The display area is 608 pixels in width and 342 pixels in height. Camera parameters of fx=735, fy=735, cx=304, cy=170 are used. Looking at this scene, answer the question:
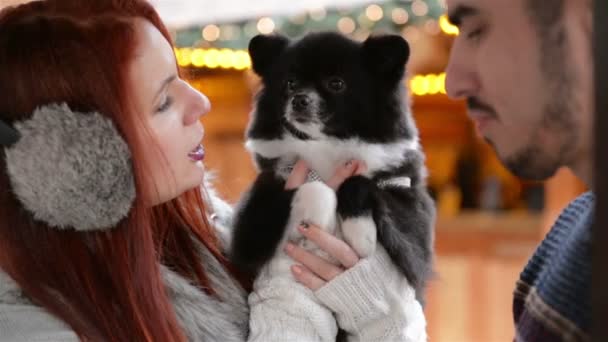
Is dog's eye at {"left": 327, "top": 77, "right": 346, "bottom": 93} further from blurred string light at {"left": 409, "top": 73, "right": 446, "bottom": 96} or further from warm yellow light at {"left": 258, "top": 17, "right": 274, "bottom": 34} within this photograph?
blurred string light at {"left": 409, "top": 73, "right": 446, "bottom": 96}

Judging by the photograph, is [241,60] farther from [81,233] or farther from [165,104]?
[81,233]

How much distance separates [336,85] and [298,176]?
0.60 ft

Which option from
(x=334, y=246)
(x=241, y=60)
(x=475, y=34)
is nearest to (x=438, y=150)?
(x=241, y=60)

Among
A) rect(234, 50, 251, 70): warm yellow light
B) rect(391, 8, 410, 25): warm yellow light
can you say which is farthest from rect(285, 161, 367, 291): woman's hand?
rect(234, 50, 251, 70): warm yellow light

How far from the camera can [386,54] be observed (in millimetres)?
1344

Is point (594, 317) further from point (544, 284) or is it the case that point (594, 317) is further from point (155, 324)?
point (155, 324)

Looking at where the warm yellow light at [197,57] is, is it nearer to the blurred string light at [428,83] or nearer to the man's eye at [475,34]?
the blurred string light at [428,83]

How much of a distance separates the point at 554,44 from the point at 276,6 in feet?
7.17

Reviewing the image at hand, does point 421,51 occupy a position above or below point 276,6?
below

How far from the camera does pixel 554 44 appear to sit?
0.61m

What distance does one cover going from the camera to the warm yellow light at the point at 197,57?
327cm

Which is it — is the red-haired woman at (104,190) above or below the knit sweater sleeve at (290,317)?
above

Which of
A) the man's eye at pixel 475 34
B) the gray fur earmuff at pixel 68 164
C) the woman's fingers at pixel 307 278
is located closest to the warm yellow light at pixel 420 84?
the woman's fingers at pixel 307 278

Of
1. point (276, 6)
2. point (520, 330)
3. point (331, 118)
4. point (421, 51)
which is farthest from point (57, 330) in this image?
point (421, 51)
